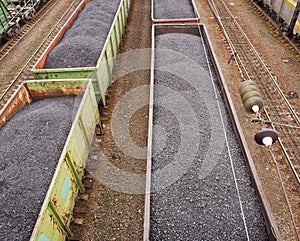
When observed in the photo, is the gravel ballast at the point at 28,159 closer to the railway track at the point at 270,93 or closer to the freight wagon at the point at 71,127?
the freight wagon at the point at 71,127

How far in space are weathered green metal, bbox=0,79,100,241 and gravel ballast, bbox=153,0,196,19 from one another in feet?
19.7

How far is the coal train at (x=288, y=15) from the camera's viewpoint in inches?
412

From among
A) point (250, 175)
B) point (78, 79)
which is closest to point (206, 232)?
point (250, 175)

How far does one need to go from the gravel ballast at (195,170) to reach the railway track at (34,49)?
552cm

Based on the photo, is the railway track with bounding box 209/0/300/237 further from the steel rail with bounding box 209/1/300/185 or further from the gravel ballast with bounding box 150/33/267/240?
the gravel ballast with bounding box 150/33/267/240

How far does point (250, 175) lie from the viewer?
16.6ft

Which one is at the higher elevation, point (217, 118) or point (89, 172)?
point (217, 118)

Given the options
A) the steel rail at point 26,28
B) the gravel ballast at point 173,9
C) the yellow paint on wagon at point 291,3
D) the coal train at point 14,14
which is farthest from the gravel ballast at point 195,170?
the coal train at point 14,14

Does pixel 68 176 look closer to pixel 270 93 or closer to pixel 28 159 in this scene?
pixel 28 159

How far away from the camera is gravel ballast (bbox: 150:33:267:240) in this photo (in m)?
4.40

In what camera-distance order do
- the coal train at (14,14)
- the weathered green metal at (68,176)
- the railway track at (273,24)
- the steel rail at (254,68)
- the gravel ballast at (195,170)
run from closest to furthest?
→ the weathered green metal at (68,176) < the gravel ballast at (195,170) < the steel rail at (254,68) < the railway track at (273,24) < the coal train at (14,14)

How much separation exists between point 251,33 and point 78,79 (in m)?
9.23

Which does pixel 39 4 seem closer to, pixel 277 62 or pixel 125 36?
pixel 125 36

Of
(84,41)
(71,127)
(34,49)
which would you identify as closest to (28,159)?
(71,127)
